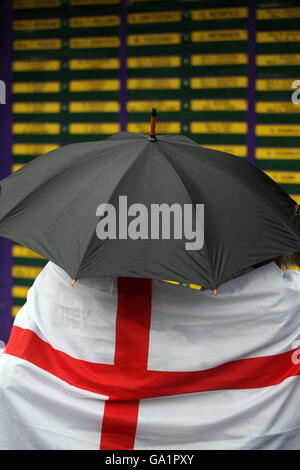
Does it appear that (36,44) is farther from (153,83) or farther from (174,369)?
(174,369)

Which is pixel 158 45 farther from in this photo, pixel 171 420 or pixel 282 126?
pixel 171 420

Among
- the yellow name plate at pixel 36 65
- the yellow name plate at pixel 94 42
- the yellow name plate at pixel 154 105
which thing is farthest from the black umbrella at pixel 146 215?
the yellow name plate at pixel 36 65

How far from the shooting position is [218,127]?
383cm

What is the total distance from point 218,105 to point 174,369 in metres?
2.50

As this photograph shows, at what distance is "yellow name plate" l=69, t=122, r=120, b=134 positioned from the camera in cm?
401

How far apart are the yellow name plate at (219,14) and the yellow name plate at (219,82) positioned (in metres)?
0.42

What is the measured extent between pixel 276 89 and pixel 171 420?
2.66 meters

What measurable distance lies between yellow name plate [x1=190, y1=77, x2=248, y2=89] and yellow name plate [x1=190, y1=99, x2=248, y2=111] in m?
0.11

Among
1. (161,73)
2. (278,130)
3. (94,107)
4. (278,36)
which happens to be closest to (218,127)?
(278,130)

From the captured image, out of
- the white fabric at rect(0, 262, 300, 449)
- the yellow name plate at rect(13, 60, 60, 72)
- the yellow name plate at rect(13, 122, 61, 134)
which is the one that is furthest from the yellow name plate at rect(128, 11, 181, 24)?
the white fabric at rect(0, 262, 300, 449)

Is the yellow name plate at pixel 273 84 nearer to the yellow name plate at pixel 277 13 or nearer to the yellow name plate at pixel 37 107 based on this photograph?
the yellow name plate at pixel 277 13

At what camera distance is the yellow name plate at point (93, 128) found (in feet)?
13.2

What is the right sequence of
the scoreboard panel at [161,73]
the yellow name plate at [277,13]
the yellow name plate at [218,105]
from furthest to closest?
the yellow name plate at [218,105] → the scoreboard panel at [161,73] → the yellow name plate at [277,13]

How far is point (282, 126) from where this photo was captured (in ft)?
12.2
